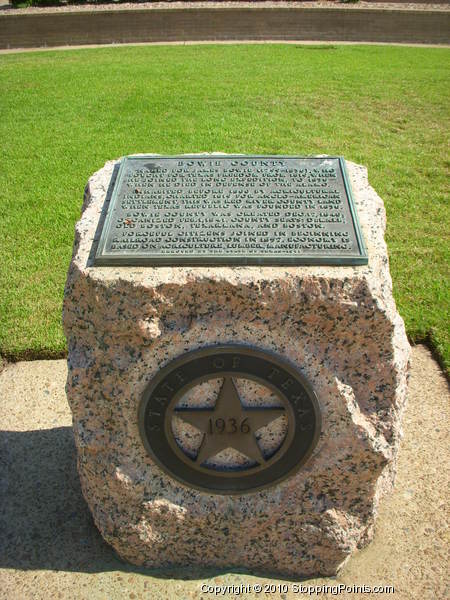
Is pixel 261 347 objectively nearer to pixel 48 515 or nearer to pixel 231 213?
pixel 231 213

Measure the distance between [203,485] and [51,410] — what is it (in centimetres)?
160

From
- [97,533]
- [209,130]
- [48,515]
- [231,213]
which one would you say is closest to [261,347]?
[231,213]

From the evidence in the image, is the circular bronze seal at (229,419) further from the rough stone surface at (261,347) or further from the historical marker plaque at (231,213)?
the historical marker plaque at (231,213)

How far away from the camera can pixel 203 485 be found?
2.73 metres

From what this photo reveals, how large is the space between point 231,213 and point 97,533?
6.29 ft


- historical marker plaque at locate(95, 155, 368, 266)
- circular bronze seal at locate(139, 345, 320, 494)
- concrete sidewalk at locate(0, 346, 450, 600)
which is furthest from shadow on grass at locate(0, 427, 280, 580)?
historical marker plaque at locate(95, 155, 368, 266)

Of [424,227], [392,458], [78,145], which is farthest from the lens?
[78,145]

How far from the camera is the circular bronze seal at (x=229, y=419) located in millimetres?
2480

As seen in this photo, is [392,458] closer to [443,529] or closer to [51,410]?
[443,529]

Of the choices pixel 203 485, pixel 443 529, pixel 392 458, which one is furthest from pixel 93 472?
pixel 443 529

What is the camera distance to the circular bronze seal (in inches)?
97.7

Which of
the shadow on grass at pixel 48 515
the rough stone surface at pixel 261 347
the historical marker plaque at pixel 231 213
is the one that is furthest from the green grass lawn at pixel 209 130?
the historical marker plaque at pixel 231 213

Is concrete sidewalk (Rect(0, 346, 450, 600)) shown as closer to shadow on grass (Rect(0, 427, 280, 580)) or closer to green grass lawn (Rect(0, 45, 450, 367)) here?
shadow on grass (Rect(0, 427, 280, 580))

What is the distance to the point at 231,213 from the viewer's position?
8.90ft
